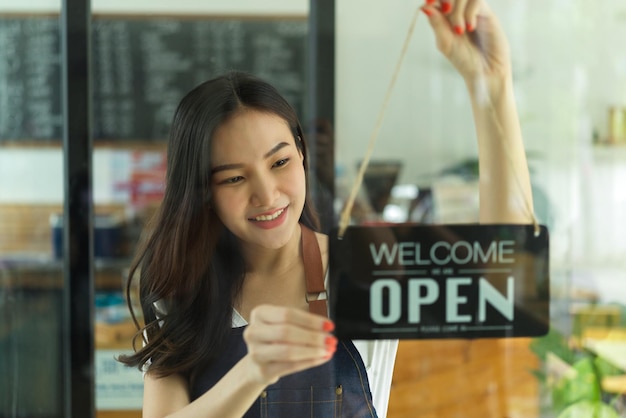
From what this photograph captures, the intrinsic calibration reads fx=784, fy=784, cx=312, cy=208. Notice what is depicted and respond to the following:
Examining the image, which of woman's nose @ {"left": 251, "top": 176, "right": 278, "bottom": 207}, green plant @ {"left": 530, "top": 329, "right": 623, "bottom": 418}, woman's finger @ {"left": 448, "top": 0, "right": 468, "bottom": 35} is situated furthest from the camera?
green plant @ {"left": 530, "top": 329, "right": 623, "bottom": 418}

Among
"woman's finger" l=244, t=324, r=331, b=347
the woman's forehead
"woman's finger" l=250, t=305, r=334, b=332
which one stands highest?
the woman's forehead

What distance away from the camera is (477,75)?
1606 mm

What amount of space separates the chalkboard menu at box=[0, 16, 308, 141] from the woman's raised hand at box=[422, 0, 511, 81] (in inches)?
12.0

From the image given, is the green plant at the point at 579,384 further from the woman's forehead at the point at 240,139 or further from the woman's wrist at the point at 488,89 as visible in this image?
the woman's forehead at the point at 240,139

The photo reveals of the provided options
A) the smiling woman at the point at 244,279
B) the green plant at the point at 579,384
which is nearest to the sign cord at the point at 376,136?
the smiling woman at the point at 244,279

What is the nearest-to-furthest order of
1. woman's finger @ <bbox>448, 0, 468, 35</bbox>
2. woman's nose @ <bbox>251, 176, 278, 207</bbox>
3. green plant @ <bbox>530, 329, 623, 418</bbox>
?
woman's nose @ <bbox>251, 176, 278, 207</bbox> < woman's finger @ <bbox>448, 0, 468, 35</bbox> < green plant @ <bbox>530, 329, 623, 418</bbox>

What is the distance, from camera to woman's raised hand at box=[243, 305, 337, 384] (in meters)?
1.51

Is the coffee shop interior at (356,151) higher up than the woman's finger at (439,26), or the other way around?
the woman's finger at (439,26)

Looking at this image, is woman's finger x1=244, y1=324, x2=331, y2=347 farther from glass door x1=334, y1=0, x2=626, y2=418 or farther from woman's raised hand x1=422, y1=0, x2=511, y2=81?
woman's raised hand x1=422, y1=0, x2=511, y2=81

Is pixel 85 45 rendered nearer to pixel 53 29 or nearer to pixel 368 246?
pixel 53 29

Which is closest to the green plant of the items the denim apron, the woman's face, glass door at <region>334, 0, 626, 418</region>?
glass door at <region>334, 0, 626, 418</region>

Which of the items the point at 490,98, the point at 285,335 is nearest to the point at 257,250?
the point at 285,335

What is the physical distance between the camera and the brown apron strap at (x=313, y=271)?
60.6 inches

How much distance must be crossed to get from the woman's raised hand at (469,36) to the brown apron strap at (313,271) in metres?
0.46
